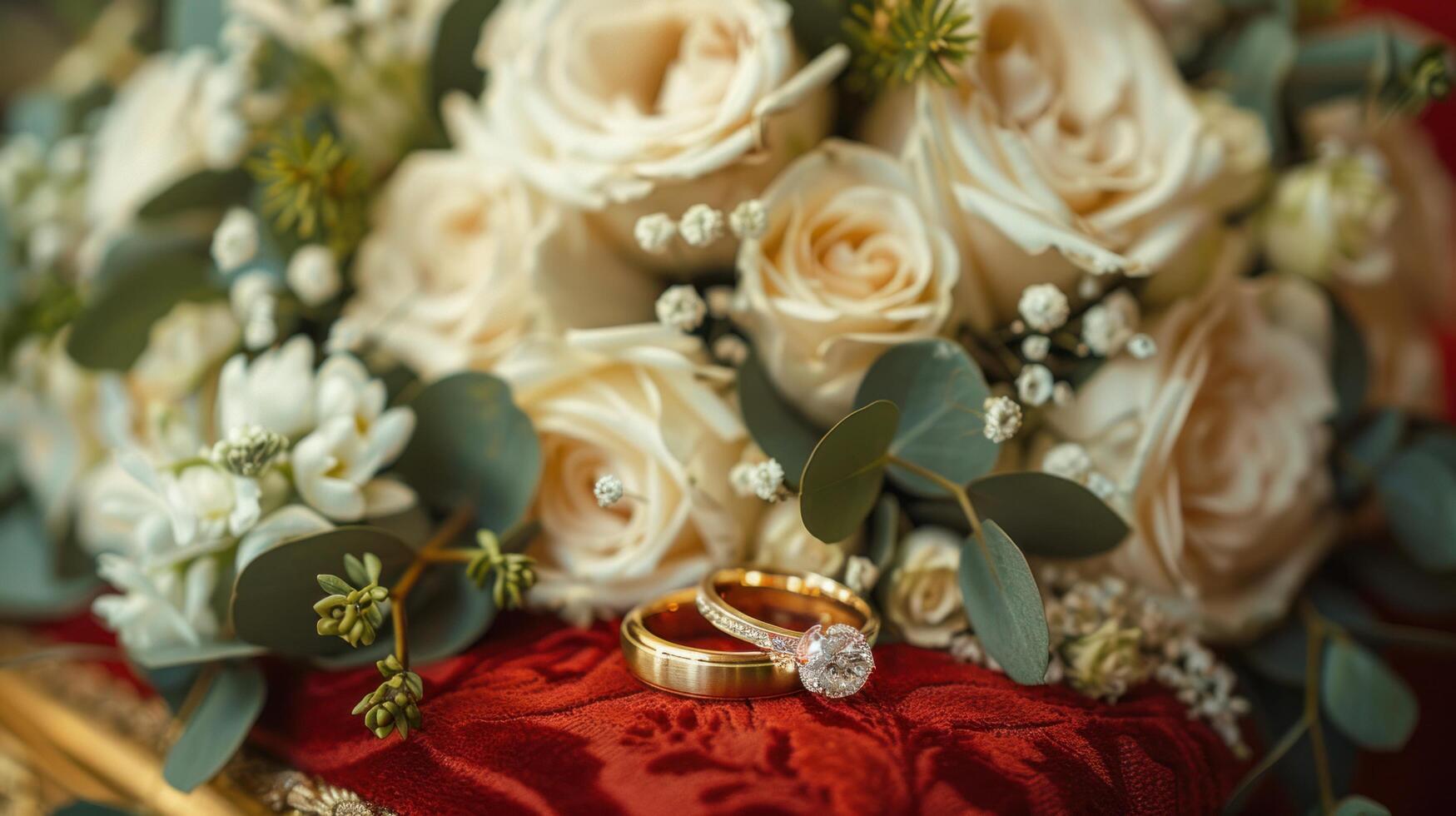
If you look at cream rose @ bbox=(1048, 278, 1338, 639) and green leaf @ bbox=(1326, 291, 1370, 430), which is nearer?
cream rose @ bbox=(1048, 278, 1338, 639)

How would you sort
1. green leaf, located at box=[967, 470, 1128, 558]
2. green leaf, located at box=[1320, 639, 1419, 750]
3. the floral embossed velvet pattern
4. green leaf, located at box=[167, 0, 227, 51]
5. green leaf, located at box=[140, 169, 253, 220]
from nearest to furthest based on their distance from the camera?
the floral embossed velvet pattern → green leaf, located at box=[967, 470, 1128, 558] → green leaf, located at box=[1320, 639, 1419, 750] → green leaf, located at box=[140, 169, 253, 220] → green leaf, located at box=[167, 0, 227, 51]

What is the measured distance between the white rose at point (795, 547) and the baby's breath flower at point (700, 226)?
0.18 metres

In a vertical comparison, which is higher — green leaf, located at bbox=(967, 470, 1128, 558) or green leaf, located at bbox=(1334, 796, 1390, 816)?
green leaf, located at bbox=(967, 470, 1128, 558)

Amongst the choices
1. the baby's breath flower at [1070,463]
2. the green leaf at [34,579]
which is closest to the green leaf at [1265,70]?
the baby's breath flower at [1070,463]

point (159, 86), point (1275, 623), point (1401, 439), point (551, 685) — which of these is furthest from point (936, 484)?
point (159, 86)

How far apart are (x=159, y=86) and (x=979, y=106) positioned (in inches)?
30.6

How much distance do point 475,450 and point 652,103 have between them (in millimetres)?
291

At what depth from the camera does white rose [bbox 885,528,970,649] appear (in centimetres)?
61

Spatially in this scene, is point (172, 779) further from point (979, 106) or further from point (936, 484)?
point (979, 106)

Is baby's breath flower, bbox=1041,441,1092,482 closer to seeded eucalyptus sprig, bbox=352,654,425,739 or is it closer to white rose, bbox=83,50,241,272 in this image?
seeded eucalyptus sprig, bbox=352,654,425,739

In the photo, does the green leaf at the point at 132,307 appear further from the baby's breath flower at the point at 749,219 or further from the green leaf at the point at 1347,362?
the green leaf at the point at 1347,362

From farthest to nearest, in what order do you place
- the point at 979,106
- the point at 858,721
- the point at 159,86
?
the point at 159,86
the point at 979,106
the point at 858,721

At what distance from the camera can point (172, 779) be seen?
61 cm

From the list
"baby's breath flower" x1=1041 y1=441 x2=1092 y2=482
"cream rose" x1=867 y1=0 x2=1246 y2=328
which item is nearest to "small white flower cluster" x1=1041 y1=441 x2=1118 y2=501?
"baby's breath flower" x1=1041 y1=441 x2=1092 y2=482
